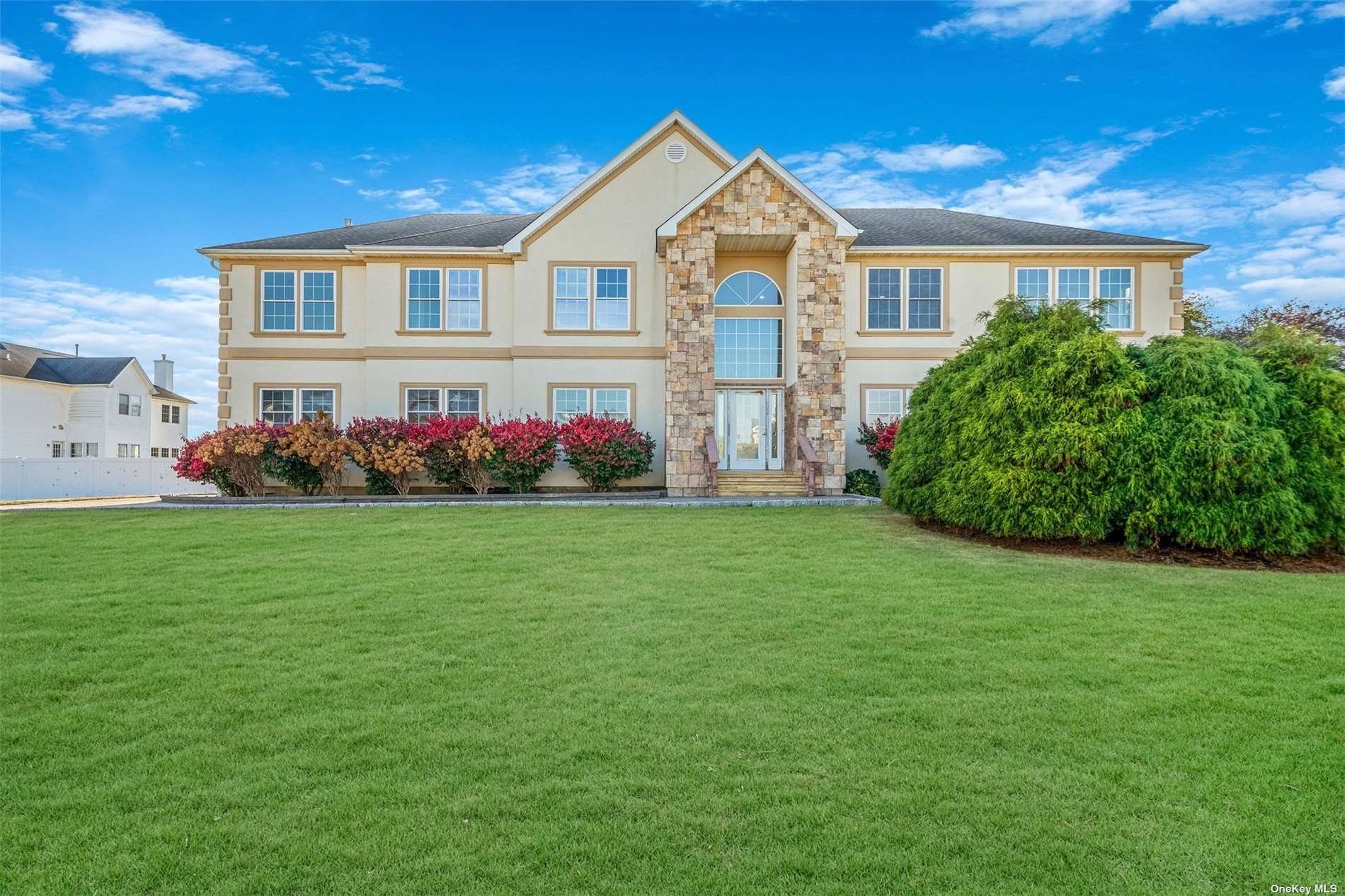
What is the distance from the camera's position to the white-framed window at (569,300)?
62.1ft

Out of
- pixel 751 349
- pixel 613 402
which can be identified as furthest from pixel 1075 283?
pixel 613 402

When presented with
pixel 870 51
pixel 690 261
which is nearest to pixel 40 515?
pixel 690 261

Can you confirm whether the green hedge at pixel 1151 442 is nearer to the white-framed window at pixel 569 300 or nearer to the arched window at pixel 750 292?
the arched window at pixel 750 292

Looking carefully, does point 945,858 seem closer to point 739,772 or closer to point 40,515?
point 739,772

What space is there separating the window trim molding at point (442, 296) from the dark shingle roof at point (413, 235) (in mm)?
516

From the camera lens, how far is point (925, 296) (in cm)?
1927

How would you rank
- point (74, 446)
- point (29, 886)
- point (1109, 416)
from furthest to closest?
1. point (74, 446)
2. point (1109, 416)
3. point (29, 886)

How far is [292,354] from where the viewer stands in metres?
19.4

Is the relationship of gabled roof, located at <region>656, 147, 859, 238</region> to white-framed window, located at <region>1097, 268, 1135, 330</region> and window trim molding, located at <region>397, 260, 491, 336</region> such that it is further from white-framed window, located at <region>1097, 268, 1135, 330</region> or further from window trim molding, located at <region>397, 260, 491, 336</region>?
white-framed window, located at <region>1097, 268, 1135, 330</region>

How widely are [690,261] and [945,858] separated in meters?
16.1

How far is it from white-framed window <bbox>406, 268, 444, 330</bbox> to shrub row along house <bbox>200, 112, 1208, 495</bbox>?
44mm

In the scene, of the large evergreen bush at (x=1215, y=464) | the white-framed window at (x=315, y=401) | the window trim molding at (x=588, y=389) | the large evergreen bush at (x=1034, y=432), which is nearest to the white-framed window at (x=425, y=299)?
the white-framed window at (x=315, y=401)

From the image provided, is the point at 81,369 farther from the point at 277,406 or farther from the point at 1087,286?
the point at 1087,286

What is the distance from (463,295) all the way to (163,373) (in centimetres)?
3069
